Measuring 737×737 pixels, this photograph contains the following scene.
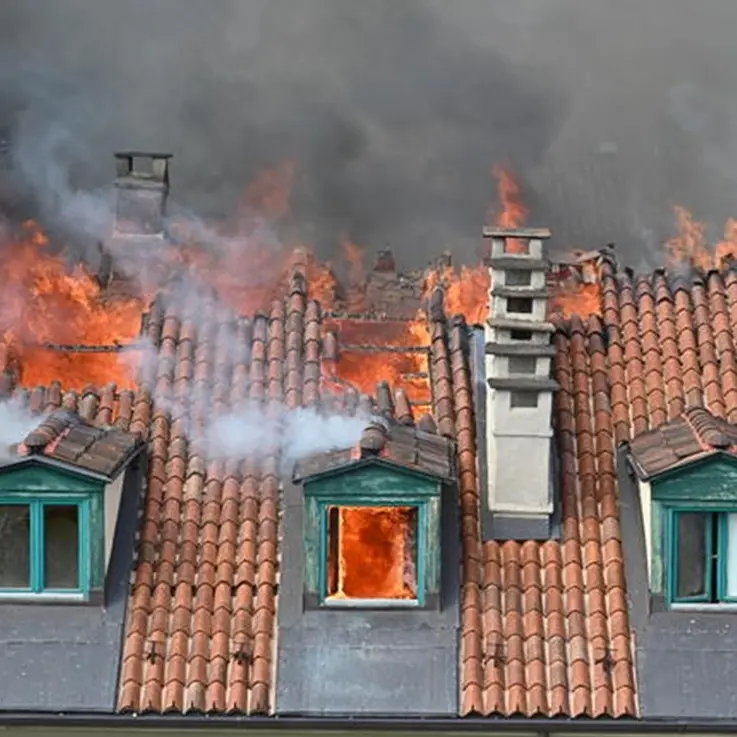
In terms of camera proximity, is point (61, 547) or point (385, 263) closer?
point (61, 547)

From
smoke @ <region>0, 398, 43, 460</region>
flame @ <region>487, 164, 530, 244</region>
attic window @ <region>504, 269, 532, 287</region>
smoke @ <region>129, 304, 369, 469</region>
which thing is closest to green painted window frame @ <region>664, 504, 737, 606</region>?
attic window @ <region>504, 269, 532, 287</region>

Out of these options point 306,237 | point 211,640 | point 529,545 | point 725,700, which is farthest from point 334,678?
point 306,237

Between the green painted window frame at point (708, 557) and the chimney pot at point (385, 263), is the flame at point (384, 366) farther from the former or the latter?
the chimney pot at point (385, 263)

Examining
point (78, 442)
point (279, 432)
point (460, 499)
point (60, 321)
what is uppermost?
point (60, 321)

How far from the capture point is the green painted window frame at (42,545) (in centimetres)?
1504

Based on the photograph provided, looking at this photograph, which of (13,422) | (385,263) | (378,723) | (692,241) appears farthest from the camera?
(692,241)

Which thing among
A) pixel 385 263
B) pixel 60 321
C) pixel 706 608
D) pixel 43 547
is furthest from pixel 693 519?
pixel 385 263

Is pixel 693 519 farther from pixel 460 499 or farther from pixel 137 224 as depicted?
pixel 137 224

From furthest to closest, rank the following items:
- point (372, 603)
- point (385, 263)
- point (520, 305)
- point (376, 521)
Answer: point (385, 263), point (520, 305), point (376, 521), point (372, 603)

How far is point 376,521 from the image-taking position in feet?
51.0

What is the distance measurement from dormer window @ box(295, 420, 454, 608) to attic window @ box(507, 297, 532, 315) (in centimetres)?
130

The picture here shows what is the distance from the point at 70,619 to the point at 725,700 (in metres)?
5.25

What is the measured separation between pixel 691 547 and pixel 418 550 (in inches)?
86.7

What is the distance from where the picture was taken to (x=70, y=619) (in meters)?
15.3
